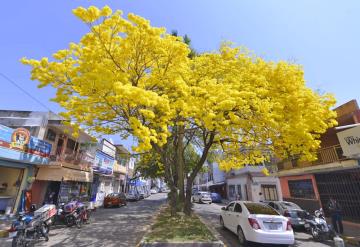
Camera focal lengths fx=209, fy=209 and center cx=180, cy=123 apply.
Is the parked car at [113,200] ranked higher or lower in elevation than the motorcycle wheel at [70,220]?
higher

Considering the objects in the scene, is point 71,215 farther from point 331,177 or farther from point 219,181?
point 219,181

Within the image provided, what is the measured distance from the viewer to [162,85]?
25.4 feet

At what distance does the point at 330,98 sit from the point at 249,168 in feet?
72.6

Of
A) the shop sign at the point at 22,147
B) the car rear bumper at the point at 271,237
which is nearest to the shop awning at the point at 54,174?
the shop sign at the point at 22,147

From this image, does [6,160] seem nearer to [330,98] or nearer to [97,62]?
[97,62]

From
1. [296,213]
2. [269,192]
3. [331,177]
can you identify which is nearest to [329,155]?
[331,177]

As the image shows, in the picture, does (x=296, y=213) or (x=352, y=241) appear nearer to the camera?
(x=352, y=241)

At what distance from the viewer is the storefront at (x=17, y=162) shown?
12203mm

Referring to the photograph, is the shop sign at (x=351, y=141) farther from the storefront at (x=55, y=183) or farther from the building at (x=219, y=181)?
the building at (x=219, y=181)

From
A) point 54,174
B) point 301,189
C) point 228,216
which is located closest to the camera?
point 228,216

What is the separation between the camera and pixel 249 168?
98.4 ft

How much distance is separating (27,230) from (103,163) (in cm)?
1727

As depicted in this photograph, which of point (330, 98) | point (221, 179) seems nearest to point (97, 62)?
point (330, 98)

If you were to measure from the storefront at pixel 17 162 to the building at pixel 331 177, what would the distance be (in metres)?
19.1
